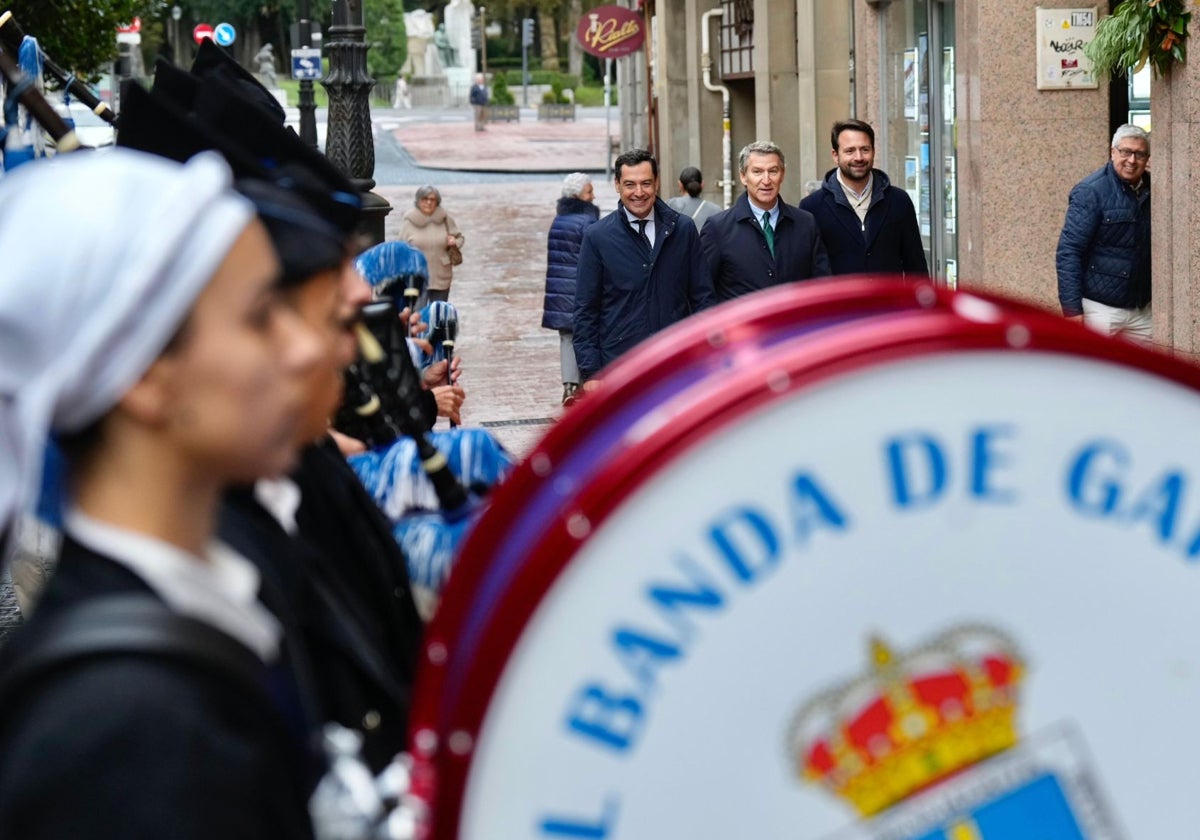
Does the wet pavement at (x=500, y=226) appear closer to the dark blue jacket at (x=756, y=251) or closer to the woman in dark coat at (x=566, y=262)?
the woman in dark coat at (x=566, y=262)

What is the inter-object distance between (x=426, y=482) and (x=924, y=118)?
12.7 m

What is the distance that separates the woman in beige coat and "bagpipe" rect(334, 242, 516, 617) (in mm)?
12654

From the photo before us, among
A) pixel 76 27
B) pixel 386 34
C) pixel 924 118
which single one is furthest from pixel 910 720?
pixel 386 34

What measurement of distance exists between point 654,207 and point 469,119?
66.8 m

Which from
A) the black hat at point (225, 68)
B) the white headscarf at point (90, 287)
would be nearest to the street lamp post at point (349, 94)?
the black hat at point (225, 68)

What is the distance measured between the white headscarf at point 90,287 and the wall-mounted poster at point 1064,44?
12.1m

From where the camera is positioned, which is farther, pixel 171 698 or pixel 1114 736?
pixel 1114 736

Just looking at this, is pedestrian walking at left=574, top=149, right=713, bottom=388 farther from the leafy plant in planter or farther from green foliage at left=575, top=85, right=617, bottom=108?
green foliage at left=575, top=85, right=617, bottom=108

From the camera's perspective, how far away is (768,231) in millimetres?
9055

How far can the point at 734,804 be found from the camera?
68.7 inches

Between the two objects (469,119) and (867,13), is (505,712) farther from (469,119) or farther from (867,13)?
(469,119)

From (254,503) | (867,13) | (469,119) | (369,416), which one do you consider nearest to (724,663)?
(254,503)

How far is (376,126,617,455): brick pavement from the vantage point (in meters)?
13.3

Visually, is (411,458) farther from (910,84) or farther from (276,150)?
(910,84)
